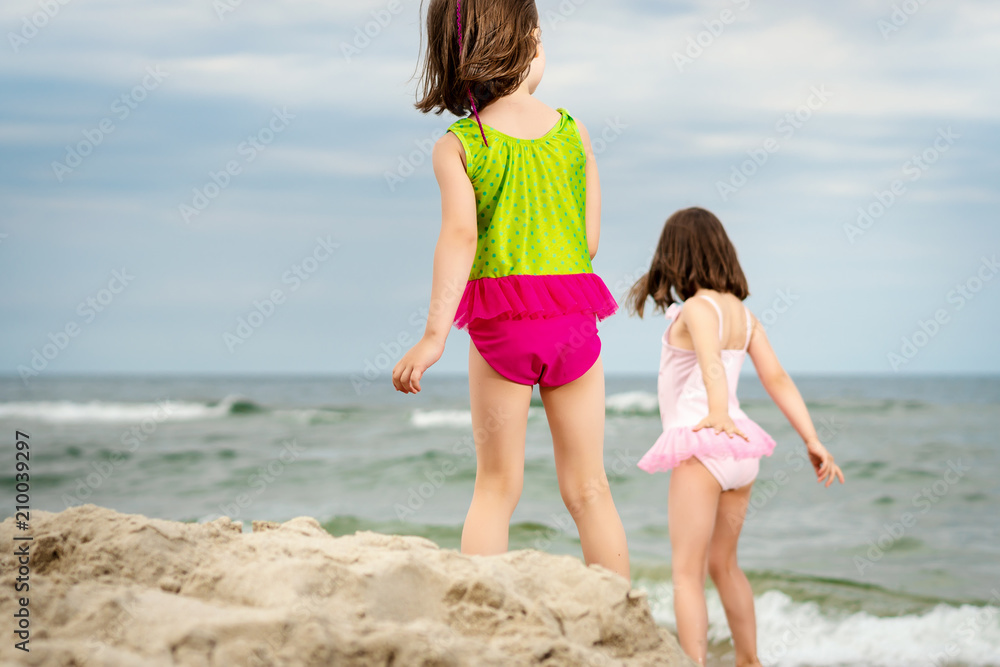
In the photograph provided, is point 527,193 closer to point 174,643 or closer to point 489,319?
point 489,319

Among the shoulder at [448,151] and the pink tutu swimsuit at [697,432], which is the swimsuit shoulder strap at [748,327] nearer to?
the pink tutu swimsuit at [697,432]

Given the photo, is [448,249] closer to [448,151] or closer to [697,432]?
[448,151]

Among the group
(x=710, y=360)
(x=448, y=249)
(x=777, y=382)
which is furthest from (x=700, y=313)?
(x=448, y=249)

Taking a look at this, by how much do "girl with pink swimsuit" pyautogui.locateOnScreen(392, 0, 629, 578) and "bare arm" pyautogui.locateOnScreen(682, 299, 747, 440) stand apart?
70 cm

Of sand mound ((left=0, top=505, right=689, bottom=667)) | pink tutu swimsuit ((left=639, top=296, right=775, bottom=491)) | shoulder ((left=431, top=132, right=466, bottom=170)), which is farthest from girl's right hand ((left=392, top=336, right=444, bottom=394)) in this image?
pink tutu swimsuit ((left=639, top=296, right=775, bottom=491))

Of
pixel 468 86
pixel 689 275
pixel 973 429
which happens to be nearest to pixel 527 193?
pixel 468 86

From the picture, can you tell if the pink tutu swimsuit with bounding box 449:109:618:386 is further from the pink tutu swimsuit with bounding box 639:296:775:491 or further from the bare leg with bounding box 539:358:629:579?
the pink tutu swimsuit with bounding box 639:296:775:491

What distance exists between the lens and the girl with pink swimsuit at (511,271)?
8.14 ft

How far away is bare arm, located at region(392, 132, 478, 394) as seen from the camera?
233 cm

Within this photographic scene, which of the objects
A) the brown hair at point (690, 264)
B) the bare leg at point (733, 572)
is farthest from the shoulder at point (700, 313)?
the bare leg at point (733, 572)

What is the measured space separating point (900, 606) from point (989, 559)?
1608 millimetres

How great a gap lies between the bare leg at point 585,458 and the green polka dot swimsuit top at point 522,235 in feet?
0.86

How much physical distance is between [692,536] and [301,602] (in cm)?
198

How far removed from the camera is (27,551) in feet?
6.24
